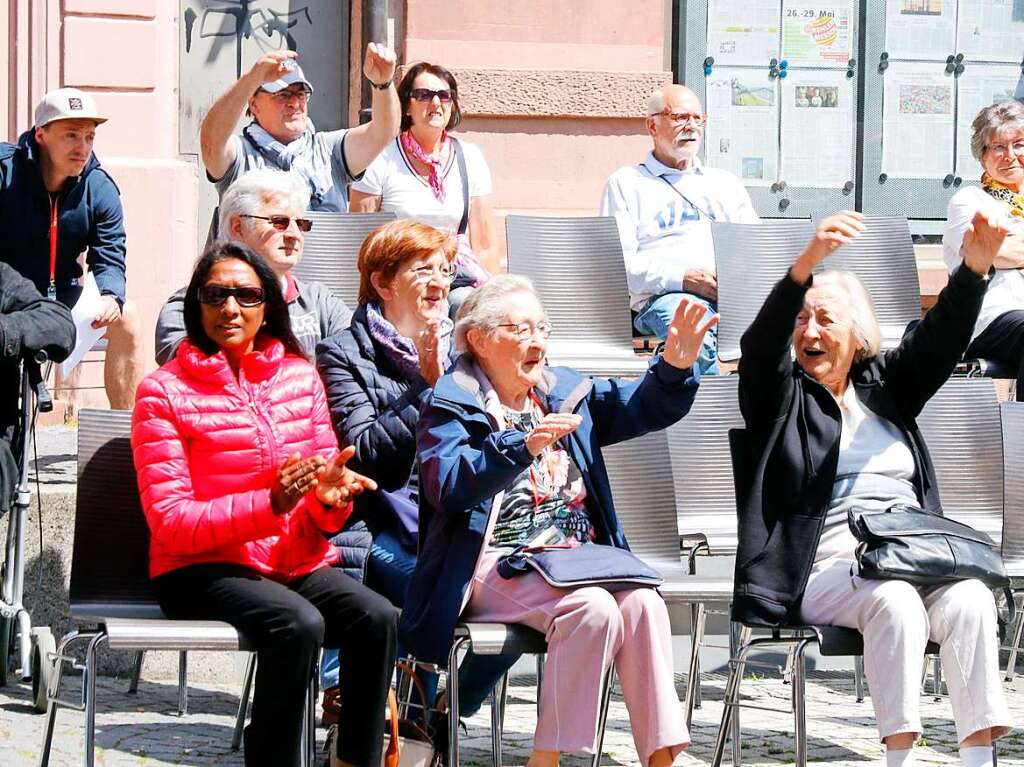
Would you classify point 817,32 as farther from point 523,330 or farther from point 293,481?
point 293,481

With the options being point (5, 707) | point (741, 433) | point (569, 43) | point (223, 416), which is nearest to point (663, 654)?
point (741, 433)

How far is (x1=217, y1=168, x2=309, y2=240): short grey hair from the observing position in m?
6.20

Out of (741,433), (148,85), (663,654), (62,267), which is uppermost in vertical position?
(148,85)

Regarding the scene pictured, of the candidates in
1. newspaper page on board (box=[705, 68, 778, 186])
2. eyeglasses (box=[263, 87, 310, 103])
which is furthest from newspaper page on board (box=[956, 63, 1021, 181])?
eyeglasses (box=[263, 87, 310, 103])

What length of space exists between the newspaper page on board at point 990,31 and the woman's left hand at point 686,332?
627 centimetres

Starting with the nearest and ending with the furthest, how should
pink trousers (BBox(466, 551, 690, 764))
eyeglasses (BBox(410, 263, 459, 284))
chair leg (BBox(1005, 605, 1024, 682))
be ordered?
pink trousers (BBox(466, 551, 690, 764)) < eyeglasses (BBox(410, 263, 459, 284)) < chair leg (BBox(1005, 605, 1024, 682))

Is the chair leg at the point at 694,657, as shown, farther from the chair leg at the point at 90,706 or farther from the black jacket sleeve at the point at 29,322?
the black jacket sleeve at the point at 29,322

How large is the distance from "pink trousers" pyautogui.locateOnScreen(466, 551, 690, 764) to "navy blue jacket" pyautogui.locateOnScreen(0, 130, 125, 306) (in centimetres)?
260

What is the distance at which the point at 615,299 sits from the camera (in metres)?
7.62

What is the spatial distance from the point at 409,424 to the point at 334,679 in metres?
0.83

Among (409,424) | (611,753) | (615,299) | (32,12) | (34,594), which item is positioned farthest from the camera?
(32,12)

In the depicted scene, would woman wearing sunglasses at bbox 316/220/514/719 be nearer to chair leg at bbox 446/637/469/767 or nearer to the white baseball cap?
chair leg at bbox 446/637/469/767

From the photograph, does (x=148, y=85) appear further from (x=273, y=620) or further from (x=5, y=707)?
(x=273, y=620)

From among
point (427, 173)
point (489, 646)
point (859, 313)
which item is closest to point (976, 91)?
point (427, 173)
